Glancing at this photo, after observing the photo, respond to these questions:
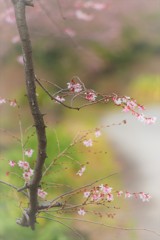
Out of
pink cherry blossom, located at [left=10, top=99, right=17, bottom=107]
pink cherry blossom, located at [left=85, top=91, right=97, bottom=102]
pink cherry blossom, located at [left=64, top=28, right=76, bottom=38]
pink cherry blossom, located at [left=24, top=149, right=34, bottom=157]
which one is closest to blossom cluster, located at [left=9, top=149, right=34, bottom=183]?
pink cherry blossom, located at [left=24, top=149, right=34, bottom=157]

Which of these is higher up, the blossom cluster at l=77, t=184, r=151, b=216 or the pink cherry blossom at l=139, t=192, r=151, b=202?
the pink cherry blossom at l=139, t=192, r=151, b=202

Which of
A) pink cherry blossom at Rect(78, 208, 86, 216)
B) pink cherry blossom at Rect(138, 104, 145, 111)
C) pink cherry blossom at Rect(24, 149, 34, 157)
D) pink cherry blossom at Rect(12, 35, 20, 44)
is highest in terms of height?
pink cherry blossom at Rect(12, 35, 20, 44)

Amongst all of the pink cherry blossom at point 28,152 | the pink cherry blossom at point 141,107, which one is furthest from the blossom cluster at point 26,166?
the pink cherry blossom at point 141,107

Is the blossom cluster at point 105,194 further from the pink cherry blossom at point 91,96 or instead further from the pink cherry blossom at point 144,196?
the pink cherry blossom at point 91,96

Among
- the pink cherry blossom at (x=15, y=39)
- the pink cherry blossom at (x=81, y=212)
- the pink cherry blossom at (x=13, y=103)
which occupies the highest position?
the pink cherry blossom at (x=15, y=39)

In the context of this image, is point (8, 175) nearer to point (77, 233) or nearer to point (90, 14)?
point (77, 233)

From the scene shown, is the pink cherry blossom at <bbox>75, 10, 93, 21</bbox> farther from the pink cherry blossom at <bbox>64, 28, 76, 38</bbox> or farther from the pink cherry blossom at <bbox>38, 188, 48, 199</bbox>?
the pink cherry blossom at <bbox>38, 188, 48, 199</bbox>

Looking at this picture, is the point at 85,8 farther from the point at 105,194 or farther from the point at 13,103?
the point at 105,194

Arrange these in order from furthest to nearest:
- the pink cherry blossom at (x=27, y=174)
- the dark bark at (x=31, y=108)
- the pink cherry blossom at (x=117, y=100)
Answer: the pink cherry blossom at (x=27, y=174) → the pink cherry blossom at (x=117, y=100) → the dark bark at (x=31, y=108)
